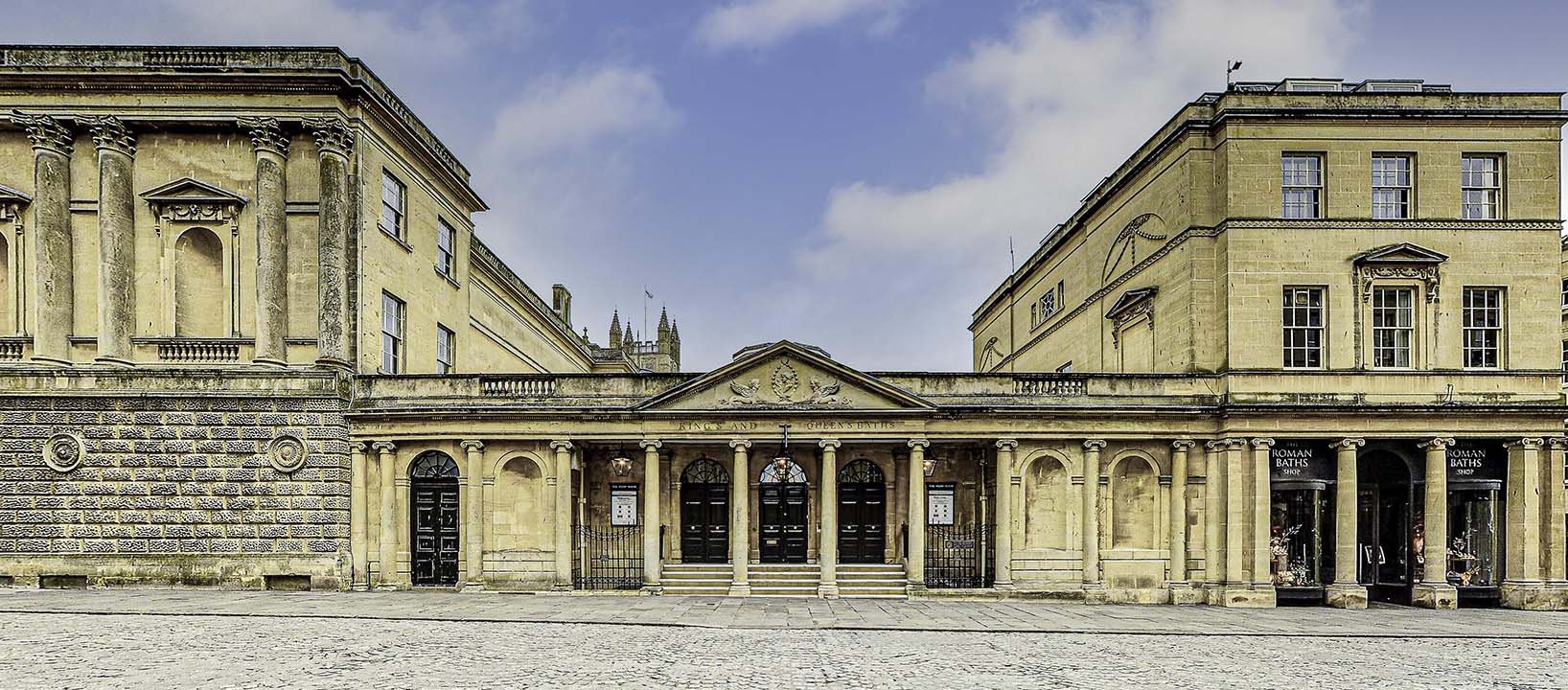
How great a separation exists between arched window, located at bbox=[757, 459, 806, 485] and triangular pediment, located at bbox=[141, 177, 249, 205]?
47.7ft

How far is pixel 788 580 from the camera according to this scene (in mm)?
25156

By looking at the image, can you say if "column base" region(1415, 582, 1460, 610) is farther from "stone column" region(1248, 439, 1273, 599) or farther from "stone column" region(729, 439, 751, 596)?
"stone column" region(729, 439, 751, 596)

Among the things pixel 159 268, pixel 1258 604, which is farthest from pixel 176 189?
pixel 1258 604

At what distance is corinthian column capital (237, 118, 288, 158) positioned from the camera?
956 inches

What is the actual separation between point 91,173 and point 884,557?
21.4 m

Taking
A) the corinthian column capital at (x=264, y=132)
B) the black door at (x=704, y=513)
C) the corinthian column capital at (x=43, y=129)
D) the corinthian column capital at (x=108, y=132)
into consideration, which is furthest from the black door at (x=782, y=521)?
the corinthian column capital at (x=43, y=129)

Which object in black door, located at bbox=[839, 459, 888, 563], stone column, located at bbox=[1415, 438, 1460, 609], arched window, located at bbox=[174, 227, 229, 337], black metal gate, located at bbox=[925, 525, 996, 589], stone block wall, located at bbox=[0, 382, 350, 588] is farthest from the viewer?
black door, located at bbox=[839, 459, 888, 563]

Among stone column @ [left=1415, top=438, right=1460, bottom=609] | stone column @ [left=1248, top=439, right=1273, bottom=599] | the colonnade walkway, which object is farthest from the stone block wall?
stone column @ [left=1415, top=438, right=1460, bottom=609]

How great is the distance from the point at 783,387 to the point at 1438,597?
15703 millimetres

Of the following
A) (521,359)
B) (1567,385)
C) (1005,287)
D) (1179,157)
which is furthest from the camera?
(1005,287)

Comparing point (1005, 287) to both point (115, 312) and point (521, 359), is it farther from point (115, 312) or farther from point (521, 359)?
point (115, 312)

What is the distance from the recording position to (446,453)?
984 inches

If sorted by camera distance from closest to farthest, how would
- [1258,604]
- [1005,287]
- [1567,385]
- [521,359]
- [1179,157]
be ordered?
[1258,604] < [1179,157] < [1567,385] < [521,359] < [1005,287]

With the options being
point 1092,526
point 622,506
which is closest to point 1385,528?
point 1092,526
